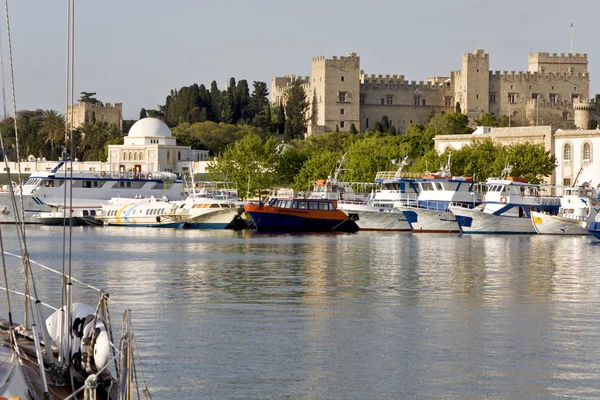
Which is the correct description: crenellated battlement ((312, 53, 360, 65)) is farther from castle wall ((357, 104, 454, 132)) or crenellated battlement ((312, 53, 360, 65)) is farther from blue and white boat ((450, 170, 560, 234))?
blue and white boat ((450, 170, 560, 234))

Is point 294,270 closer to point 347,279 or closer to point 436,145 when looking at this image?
point 347,279

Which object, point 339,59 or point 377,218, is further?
point 339,59

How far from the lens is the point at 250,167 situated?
88.9 meters

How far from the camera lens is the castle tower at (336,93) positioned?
432ft

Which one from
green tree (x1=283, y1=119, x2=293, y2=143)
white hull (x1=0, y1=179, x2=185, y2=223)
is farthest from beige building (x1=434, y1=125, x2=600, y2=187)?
green tree (x1=283, y1=119, x2=293, y2=143)

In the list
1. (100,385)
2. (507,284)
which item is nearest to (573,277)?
(507,284)

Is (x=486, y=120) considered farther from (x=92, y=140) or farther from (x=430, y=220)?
(x=430, y=220)

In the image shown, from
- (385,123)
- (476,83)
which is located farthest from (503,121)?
(385,123)

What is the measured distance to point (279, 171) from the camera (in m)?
94.2

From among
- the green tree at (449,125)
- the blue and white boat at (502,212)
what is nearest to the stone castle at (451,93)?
the green tree at (449,125)

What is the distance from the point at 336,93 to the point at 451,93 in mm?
15839

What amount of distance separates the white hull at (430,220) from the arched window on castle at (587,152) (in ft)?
106

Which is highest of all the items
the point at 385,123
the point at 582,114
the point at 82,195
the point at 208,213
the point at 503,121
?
the point at 582,114

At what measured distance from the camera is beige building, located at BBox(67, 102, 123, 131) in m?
149
